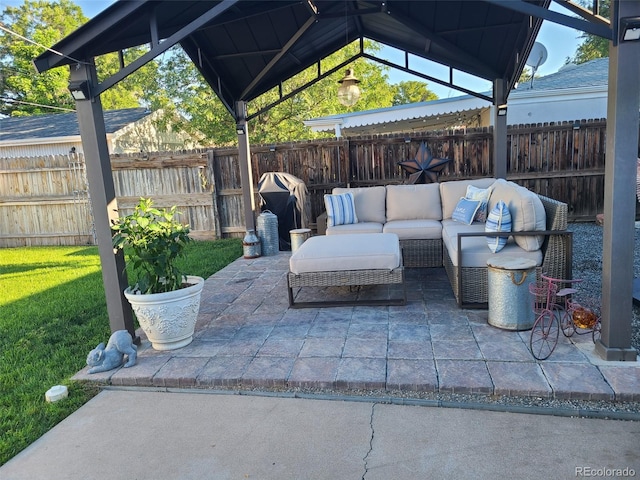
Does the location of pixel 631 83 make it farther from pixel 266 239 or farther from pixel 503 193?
pixel 266 239

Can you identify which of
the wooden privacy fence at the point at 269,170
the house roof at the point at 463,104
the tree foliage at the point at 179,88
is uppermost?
the tree foliage at the point at 179,88

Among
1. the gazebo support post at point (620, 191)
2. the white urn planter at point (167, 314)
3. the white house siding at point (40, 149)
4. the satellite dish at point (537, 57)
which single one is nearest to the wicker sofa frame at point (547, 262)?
the gazebo support post at point (620, 191)

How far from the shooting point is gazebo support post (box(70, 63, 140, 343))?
3129 mm

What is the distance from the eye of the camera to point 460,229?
467cm

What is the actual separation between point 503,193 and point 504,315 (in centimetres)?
163

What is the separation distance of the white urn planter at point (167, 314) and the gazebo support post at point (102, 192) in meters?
0.17

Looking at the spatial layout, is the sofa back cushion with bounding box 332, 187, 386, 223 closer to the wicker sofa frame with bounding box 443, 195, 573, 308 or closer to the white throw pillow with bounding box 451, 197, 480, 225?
the white throw pillow with bounding box 451, 197, 480, 225

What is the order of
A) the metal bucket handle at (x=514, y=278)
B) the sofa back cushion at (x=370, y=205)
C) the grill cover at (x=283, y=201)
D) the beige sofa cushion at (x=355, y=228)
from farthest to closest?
the grill cover at (x=283, y=201)
the sofa back cushion at (x=370, y=205)
the beige sofa cushion at (x=355, y=228)
the metal bucket handle at (x=514, y=278)

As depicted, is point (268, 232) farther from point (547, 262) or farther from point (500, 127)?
point (547, 262)

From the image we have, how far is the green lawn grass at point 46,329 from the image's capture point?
100 inches

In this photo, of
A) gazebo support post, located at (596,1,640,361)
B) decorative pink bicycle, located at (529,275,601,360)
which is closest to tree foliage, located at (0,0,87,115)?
decorative pink bicycle, located at (529,275,601,360)

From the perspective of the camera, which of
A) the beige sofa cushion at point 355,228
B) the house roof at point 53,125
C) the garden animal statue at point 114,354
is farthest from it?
the house roof at point 53,125

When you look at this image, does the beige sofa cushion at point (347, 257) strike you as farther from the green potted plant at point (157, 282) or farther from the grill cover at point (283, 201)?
the grill cover at point (283, 201)

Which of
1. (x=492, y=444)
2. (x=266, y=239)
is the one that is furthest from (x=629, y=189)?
(x=266, y=239)
